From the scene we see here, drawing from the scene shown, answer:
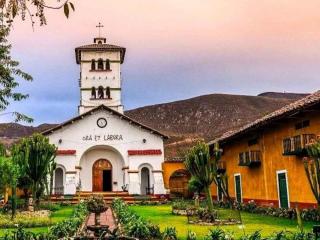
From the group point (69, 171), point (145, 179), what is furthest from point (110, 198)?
point (145, 179)

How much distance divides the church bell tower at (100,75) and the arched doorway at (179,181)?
8.25 metres

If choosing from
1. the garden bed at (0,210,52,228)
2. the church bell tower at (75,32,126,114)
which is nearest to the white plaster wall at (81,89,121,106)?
the church bell tower at (75,32,126,114)

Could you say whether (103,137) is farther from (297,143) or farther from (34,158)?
(297,143)

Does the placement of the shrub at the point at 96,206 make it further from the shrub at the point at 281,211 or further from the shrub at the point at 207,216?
the shrub at the point at 281,211

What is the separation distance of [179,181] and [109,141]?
704 centimetres

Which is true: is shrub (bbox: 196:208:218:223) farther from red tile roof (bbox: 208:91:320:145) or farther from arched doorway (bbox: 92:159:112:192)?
arched doorway (bbox: 92:159:112:192)

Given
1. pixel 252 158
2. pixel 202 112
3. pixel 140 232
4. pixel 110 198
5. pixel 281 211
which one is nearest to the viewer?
pixel 140 232

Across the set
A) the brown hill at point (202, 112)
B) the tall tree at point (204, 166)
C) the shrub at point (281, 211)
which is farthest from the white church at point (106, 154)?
the brown hill at point (202, 112)

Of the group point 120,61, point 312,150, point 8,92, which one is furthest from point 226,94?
point 312,150

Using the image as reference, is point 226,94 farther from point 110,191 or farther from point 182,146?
point 110,191

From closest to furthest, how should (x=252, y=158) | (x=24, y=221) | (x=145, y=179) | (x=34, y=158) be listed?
1. (x=24, y=221)
2. (x=34, y=158)
3. (x=252, y=158)
4. (x=145, y=179)

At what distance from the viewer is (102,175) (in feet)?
126

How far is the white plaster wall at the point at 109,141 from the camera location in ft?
120

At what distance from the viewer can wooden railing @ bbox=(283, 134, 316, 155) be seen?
669 inches
